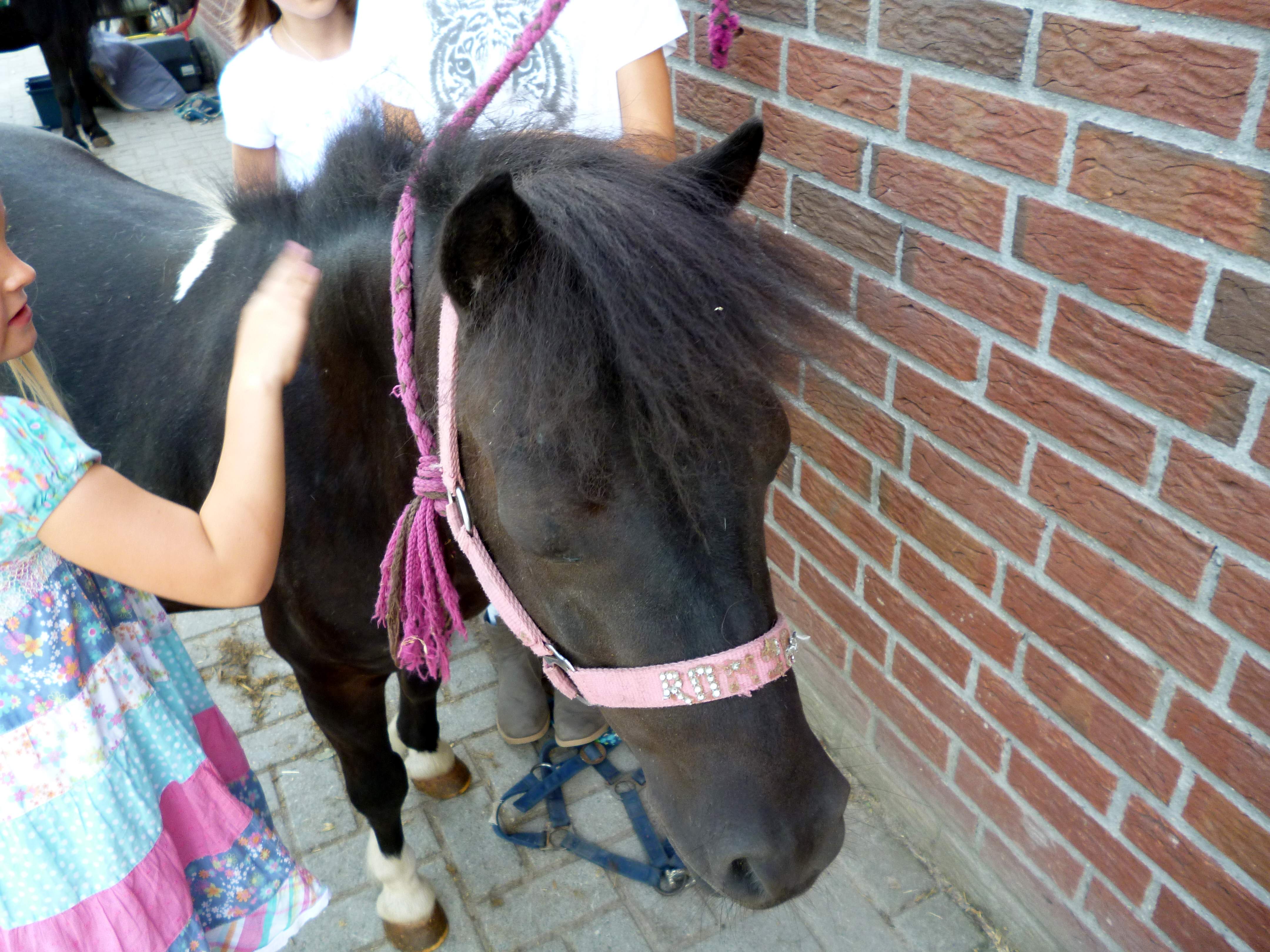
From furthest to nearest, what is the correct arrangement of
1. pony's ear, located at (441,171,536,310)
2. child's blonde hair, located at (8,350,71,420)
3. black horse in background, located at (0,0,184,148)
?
black horse in background, located at (0,0,184,148) < child's blonde hair, located at (8,350,71,420) < pony's ear, located at (441,171,536,310)

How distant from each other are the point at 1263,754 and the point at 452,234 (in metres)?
1.35

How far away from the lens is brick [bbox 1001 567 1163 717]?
1515 millimetres

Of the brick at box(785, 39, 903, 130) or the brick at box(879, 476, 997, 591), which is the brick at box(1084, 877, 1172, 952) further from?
the brick at box(785, 39, 903, 130)

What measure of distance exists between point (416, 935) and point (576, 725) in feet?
2.23

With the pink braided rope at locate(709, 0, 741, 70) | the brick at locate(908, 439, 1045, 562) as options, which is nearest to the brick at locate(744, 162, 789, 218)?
the pink braided rope at locate(709, 0, 741, 70)

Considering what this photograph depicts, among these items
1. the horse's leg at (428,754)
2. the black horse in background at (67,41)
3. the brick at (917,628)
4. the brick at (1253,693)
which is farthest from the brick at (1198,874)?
the black horse in background at (67,41)

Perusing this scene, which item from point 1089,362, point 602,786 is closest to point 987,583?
point 1089,362

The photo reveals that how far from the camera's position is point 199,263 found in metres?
1.93

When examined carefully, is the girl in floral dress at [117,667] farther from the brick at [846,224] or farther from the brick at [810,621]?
the brick at [810,621]

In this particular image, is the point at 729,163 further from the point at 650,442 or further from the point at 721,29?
the point at 721,29

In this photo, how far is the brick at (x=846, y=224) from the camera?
1.78m

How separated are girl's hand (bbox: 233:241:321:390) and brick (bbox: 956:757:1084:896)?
1.65 m

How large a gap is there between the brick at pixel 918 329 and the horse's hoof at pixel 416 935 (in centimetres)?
168

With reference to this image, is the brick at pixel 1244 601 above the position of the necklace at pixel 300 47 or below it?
below
